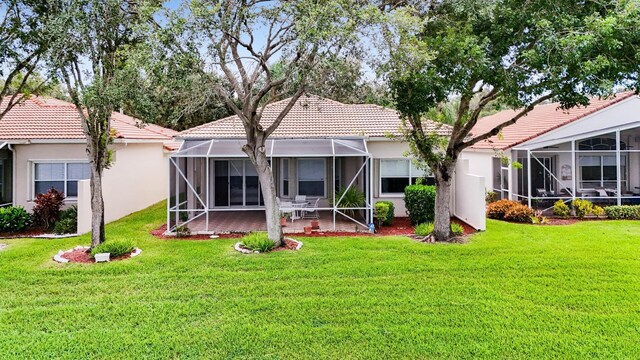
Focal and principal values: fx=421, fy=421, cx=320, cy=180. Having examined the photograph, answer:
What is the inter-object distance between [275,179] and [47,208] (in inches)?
385

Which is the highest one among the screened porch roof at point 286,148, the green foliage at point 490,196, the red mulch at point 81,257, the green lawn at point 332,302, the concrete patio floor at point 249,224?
the screened porch roof at point 286,148

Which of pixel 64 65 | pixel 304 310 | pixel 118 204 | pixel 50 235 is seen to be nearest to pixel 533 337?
pixel 304 310

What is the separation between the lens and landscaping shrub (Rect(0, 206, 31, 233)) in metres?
16.7

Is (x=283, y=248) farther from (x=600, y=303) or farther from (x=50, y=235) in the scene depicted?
(x=50, y=235)

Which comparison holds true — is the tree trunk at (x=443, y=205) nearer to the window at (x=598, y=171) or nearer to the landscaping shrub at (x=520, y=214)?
the landscaping shrub at (x=520, y=214)

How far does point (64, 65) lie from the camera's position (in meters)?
12.1

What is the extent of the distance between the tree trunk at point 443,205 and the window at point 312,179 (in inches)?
283

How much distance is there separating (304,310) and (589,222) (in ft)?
50.9

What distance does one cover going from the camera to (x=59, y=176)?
18812mm

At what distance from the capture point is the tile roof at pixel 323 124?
19.4m

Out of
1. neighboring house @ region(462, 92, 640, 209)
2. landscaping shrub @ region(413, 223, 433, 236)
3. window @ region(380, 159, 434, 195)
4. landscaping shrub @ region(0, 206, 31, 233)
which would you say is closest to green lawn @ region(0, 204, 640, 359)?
landscaping shrub @ region(413, 223, 433, 236)

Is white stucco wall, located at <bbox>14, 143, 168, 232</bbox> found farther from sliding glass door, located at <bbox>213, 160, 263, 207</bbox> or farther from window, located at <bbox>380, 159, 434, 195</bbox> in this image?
window, located at <bbox>380, 159, 434, 195</bbox>

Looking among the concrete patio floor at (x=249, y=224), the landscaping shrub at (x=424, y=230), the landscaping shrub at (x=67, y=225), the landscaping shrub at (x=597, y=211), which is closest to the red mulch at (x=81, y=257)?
the landscaping shrub at (x=67, y=225)

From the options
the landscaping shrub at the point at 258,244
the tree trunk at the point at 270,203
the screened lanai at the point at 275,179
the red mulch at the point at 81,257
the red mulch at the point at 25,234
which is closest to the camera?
the red mulch at the point at 81,257
